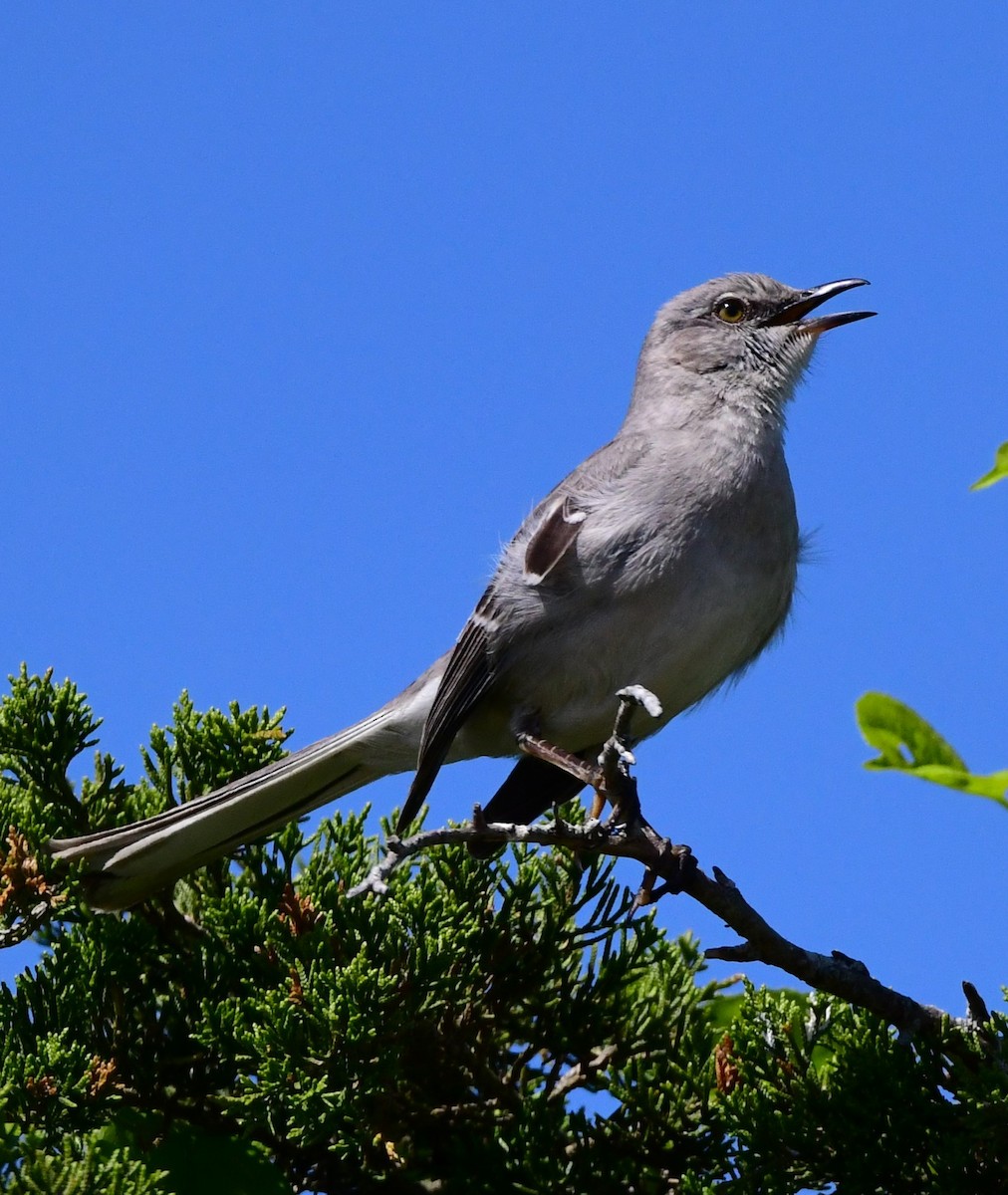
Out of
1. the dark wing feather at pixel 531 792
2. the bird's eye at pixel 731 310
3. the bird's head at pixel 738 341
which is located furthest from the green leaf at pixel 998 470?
the bird's eye at pixel 731 310

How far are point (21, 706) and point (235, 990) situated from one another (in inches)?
39.2

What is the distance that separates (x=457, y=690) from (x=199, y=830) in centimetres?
122

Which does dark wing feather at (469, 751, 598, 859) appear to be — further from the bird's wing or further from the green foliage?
the green foliage

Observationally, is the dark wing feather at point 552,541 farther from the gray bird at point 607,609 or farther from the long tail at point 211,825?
the long tail at point 211,825

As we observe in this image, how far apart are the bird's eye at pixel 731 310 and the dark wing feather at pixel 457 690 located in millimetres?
1685

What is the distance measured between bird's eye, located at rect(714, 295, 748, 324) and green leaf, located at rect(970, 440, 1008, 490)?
178 inches

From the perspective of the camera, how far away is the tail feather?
3467 mm

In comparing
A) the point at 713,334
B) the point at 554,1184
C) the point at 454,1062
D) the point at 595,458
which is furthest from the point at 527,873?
the point at 713,334

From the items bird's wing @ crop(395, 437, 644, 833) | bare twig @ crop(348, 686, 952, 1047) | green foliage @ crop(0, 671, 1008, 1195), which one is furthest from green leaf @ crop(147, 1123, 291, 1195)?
bird's wing @ crop(395, 437, 644, 833)

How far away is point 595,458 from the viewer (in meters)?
4.89

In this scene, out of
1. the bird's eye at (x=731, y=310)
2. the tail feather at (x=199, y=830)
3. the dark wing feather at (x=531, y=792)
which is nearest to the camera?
the tail feather at (x=199, y=830)

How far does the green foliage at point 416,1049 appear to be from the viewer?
117 inches

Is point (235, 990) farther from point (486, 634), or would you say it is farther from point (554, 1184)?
point (486, 634)

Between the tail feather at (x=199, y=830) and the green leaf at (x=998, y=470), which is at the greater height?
the tail feather at (x=199, y=830)
